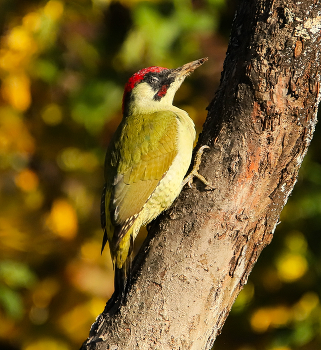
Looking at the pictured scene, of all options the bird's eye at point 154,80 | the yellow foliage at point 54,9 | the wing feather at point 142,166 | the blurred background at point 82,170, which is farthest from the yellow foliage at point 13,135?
the wing feather at point 142,166

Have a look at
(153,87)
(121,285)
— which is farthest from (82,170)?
(121,285)

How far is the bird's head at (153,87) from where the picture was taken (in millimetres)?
3770

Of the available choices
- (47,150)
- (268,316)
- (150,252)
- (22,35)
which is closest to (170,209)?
(150,252)

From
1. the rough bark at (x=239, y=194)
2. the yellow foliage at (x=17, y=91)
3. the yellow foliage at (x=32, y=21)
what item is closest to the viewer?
the rough bark at (x=239, y=194)

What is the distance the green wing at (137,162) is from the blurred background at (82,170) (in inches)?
33.9

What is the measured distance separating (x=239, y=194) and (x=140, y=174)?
32.5 inches

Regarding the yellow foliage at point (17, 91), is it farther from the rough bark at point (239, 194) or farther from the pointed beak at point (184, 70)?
the rough bark at point (239, 194)

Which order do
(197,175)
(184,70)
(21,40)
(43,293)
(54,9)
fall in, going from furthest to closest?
(43,293) → (21,40) → (54,9) → (184,70) → (197,175)

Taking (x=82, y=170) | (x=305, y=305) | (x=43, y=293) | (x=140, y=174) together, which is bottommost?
(x=43, y=293)

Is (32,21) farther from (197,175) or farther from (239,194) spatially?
(239,194)

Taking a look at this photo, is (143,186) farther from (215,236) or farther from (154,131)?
(215,236)

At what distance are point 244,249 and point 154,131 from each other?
1.14 m

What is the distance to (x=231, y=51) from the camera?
280cm

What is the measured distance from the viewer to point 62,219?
4.65m
